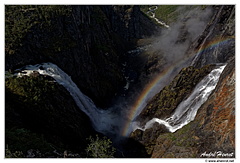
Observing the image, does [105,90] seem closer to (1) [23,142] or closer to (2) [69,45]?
(2) [69,45]

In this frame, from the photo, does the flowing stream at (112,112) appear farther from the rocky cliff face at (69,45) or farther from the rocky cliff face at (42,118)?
the rocky cliff face at (69,45)

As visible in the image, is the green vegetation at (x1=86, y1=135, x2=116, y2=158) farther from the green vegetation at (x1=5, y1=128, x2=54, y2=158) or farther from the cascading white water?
the cascading white water

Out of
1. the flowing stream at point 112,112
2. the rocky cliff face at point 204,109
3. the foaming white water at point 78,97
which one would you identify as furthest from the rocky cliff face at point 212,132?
the foaming white water at point 78,97

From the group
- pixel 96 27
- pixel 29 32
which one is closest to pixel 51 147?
pixel 29 32

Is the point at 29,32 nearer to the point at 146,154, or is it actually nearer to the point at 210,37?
the point at 146,154

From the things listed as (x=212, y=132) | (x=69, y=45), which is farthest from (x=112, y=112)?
(x=212, y=132)

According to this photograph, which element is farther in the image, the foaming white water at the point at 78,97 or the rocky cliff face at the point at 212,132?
the foaming white water at the point at 78,97
